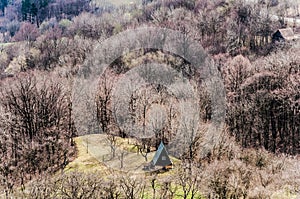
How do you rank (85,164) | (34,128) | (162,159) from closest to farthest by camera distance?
(162,159), (85,164), (34,128)

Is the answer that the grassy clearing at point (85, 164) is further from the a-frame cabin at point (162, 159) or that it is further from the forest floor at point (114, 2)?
the forest floor at point (114, 2)

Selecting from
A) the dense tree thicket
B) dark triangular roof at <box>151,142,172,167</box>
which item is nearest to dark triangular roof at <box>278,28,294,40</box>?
dark triangular roof at <box>151,142,172,167</box>

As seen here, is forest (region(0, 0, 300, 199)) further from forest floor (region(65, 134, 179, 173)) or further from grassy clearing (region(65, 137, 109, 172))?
forest floor (region(65, 134, 179, 173))

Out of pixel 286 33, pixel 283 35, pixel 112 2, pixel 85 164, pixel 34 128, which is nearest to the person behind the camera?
pixel 85 164

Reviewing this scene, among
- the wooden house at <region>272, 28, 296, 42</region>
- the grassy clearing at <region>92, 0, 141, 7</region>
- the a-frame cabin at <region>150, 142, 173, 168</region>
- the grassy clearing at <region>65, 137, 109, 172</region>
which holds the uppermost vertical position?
the grassy clearing at <region>92, 0, 141, 7</region>

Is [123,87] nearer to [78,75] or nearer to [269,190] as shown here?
[78,75]

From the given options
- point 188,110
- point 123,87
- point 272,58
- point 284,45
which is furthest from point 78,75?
point 284,45

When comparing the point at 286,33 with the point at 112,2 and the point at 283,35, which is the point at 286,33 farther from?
the point at 112,2

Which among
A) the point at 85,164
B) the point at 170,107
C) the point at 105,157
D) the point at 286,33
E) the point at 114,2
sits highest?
the point at 114,2

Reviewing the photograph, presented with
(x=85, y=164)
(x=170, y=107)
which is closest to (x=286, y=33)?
(x=170, y=107)
